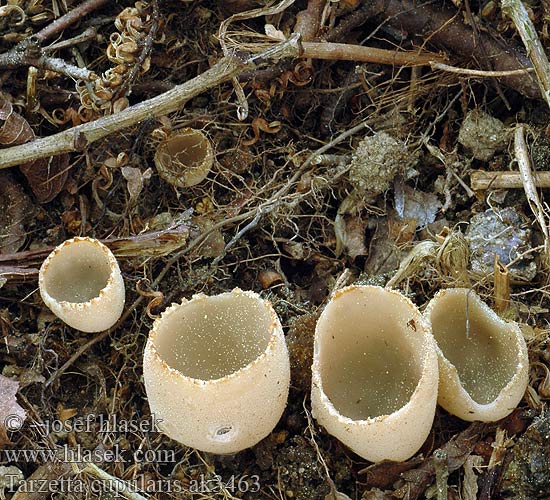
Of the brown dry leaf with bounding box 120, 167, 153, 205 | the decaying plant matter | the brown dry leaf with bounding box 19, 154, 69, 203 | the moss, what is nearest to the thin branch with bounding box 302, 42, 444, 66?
the decaying plant matter

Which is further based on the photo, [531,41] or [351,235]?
[351,235]

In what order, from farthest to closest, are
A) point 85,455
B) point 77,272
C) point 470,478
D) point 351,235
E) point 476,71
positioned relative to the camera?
1. point 351,235
2. point 476,71
3. point 77,272
4. point 85,455
5. point 470,478

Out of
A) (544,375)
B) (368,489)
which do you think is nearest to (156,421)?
(368,489)

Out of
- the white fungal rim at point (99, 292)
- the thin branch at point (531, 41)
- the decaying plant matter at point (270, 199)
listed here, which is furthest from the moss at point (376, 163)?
the white fungal rim at point (99, 292)

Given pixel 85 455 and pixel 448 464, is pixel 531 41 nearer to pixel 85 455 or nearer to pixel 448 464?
pixel 448 464

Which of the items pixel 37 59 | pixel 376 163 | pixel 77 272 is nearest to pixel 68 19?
pixel 37 59

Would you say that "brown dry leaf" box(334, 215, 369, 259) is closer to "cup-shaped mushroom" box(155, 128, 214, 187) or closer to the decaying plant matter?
the decaying plant matter

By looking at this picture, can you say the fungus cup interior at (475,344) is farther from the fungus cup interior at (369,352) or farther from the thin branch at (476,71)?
the thin branch at (476,71)
